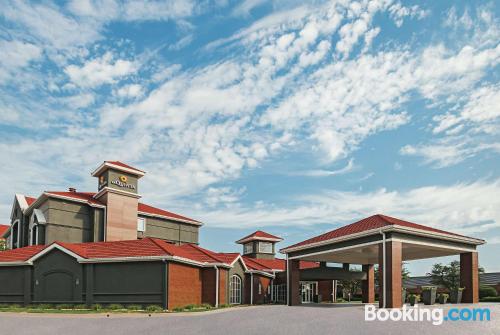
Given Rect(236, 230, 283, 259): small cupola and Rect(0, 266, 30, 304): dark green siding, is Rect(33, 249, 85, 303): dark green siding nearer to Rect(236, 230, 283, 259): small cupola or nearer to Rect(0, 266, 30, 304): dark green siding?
Rect(0, 266, 30, 304): dark green siding

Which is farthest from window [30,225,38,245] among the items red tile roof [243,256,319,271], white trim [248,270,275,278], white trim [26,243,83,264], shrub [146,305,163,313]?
white trim [248,270,275,278]

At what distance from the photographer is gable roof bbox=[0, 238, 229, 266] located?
32000 millimetres

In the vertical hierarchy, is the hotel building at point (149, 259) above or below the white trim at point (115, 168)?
below

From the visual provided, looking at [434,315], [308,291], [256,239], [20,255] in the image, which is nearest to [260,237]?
[256,239]

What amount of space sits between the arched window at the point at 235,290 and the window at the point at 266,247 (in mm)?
13167

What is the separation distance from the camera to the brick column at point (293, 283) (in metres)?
38.3

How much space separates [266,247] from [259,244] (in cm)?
95

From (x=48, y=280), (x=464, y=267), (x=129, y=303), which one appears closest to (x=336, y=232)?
(x=464, y=267)

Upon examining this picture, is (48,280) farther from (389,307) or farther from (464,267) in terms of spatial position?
(464,267)

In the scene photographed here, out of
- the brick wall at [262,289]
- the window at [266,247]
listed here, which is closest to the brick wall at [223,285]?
the brick wall at [262,289]

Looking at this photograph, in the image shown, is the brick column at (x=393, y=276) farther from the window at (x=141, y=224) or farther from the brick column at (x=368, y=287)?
the window at (x=141, y=224)

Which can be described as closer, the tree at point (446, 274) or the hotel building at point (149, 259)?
the hotel building at point (149, 259)

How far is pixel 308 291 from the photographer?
47.1 m

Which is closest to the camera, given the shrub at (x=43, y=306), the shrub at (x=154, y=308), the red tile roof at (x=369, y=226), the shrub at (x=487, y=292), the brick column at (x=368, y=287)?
the shrub at (x=154, y=308)
